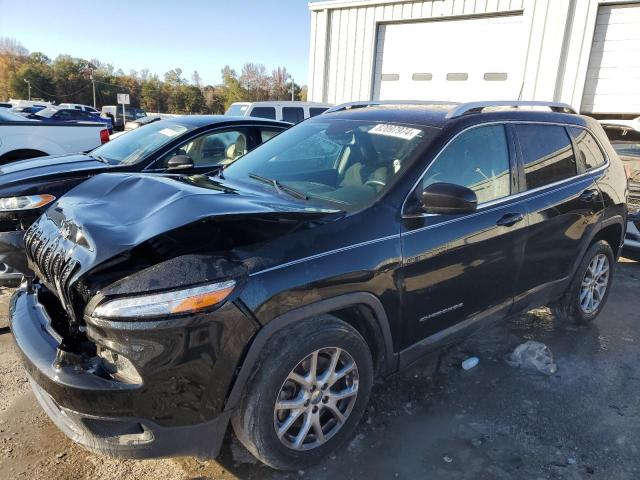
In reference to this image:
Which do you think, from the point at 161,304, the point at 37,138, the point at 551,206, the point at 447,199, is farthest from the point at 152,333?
the point at 37,138

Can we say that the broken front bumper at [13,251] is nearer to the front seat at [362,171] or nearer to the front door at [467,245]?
the front seat at [362,171]

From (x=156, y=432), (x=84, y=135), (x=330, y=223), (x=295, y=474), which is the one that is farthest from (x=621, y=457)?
(x=84, y=135)

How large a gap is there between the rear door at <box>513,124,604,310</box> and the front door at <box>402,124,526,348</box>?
162mm

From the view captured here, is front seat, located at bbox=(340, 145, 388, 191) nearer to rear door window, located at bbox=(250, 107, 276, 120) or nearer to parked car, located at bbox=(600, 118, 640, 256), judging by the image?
parked car, located at bbox=(600, 118, 640, 256)

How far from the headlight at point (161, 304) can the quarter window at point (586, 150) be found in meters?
3.25

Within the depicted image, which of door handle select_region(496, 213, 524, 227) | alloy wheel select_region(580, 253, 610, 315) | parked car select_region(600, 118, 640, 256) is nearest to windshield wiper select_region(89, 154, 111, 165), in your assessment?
door handle select_region(496, 213, 524, 227)

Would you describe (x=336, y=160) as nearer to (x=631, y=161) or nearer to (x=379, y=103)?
(x=379, y=103)

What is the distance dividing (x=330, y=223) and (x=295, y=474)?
1280 millimetres

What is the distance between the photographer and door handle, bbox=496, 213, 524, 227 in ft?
10.0

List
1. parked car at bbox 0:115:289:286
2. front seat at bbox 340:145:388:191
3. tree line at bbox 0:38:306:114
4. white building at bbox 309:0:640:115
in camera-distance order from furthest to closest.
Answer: tree line at bbox 0:38:306:114 < white building at bbox 309:0:640:115 < parked car at bbox 0:115:289:286 < front seat at bbox 340:145:388:191

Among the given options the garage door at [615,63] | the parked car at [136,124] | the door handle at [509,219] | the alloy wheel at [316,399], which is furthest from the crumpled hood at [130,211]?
the garage door at [615,63]

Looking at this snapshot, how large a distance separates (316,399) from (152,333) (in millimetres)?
917

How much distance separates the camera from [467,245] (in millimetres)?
2850

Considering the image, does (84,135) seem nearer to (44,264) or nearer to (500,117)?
(44,264)
